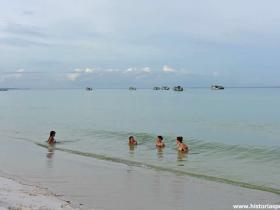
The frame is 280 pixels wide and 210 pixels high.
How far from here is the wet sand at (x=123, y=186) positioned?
13.4m

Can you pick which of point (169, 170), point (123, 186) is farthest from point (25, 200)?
point (169, 170)

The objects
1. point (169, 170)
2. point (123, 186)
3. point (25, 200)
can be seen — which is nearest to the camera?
point (25, 200)

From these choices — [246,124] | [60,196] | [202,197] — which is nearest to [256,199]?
[202,197]

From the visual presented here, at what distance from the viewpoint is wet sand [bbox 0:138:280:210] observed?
13352mm

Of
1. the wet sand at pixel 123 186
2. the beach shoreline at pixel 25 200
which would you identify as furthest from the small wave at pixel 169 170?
the beach shoreline at pixel 25 200

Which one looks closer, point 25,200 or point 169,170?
point 25,200

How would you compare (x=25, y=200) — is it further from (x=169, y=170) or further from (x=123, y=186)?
(x=169, y=170)

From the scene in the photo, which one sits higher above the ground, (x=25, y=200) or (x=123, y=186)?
(x=25, y=200)

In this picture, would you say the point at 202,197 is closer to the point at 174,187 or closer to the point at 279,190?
the point at 174,187

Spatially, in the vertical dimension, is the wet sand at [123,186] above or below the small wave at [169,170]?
above

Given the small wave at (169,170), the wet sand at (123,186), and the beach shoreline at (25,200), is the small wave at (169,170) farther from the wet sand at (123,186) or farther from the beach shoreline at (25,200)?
the beach shoreline at (25,200)

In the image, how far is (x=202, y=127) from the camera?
45.3 meters

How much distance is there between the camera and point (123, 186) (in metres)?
15.9

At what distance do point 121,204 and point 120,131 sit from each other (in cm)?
3015
